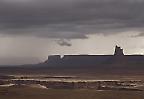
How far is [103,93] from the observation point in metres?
55.4

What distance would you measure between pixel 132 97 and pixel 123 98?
1.71m

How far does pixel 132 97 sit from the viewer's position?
5181 centimetres

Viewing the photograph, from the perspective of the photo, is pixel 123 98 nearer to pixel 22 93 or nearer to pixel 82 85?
pixel 22 93

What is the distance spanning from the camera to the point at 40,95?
177ft

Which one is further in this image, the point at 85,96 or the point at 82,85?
the point at 82,85

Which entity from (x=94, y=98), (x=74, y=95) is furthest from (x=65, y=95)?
(x=94, y=98)

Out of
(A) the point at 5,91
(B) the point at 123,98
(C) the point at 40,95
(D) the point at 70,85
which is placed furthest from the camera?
(D) the point at 70,85

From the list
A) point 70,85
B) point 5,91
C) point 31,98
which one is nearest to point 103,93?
point 31,98

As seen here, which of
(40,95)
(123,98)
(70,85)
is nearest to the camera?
(123,98)

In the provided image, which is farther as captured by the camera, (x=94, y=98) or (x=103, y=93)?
(x=103, y=93)

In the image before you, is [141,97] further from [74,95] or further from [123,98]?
[74,95]

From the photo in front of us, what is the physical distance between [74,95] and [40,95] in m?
4.82

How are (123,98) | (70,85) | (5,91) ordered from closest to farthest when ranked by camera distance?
1. (123,98)
2. (5,91)
3. (70,85)

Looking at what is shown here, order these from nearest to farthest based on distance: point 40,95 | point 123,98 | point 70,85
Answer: point 123,98 < point 40,95 < point 70,85
